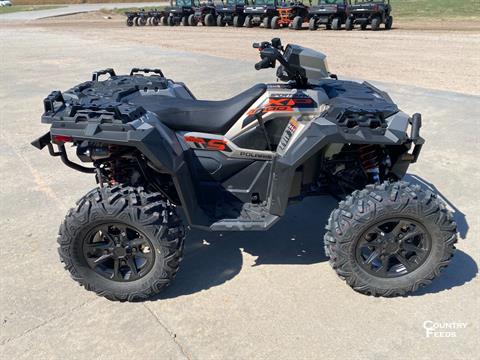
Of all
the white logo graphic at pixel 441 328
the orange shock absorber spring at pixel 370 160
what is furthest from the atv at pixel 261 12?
the white logo graphic at pixel 441 328

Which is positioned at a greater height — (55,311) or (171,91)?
(171,91)

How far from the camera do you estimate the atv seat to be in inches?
125

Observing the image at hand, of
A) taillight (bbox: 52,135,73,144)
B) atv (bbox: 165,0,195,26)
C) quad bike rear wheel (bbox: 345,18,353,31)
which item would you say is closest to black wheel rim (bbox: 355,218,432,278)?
taillight (bbox: 52,135,73,144)

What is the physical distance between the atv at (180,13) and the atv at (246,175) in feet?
93.2

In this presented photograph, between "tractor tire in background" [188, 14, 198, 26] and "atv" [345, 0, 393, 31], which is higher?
"atv" [345, 0, 393, 31]

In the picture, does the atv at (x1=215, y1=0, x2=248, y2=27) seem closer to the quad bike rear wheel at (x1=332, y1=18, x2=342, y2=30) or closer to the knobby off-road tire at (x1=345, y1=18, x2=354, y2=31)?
the quad bike rear wheel at (x1=332, y1=18, x2=342, y2=30)

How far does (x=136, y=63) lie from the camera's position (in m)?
13.0

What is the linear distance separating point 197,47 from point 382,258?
1511 centimetres

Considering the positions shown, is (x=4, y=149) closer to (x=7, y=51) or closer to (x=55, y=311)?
(x=55, y=311)

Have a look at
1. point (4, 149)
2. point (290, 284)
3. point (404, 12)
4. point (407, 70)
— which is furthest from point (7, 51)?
point (404, 12)


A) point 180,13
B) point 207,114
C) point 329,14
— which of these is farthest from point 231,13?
point 207,114

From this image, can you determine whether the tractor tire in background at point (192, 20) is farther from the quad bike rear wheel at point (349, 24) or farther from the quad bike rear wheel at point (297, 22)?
the quad bike rear wheel at point (349, 24)

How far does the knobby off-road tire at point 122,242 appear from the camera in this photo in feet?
9.51

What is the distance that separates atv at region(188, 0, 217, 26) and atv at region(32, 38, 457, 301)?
26785mm
